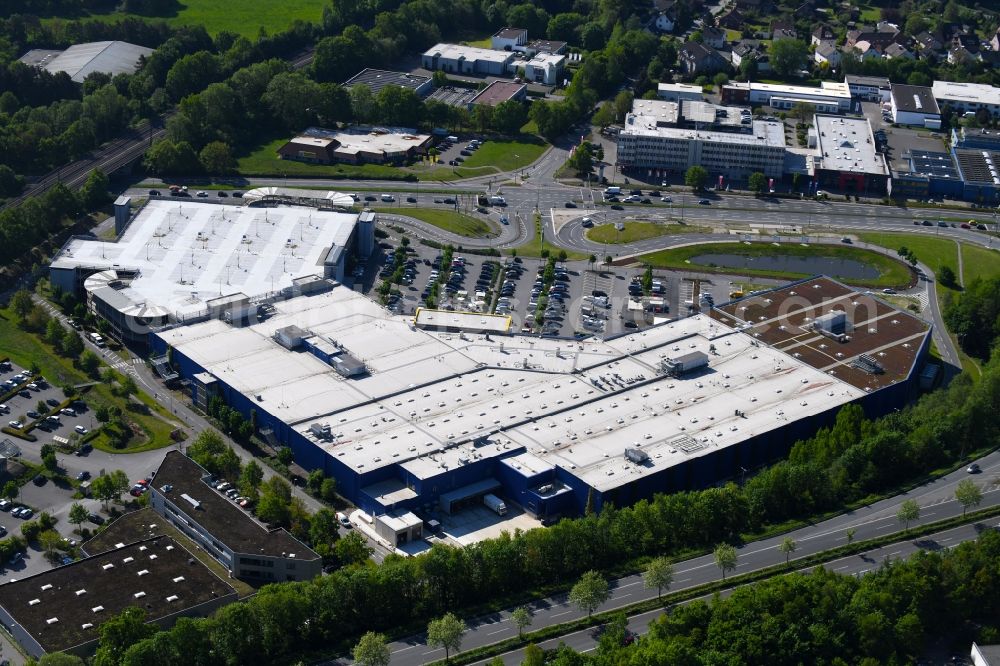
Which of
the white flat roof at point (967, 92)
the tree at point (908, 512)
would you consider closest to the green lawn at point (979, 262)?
the white flat roof at point (967, 92)

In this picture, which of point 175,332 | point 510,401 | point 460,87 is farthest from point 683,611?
point 460,87

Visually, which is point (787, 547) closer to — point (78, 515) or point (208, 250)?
point (78, 515)

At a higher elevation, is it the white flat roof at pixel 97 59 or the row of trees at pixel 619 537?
the white flat roof at pixel 97 59

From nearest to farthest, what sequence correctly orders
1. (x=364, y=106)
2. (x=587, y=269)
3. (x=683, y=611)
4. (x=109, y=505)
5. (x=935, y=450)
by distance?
1. (x=683, y=611)
2. (x=109, y=505)
3. (x=935, y=450)
4. (x=587, y=269)
5. (x=364, y=106)

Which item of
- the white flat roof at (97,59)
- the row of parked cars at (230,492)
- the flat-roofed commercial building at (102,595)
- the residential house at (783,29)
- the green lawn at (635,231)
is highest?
the white flat roof at (97,59)

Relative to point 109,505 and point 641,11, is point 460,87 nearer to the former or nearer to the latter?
point 641,11

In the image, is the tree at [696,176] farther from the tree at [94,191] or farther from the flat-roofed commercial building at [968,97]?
the tree at [94,191]
